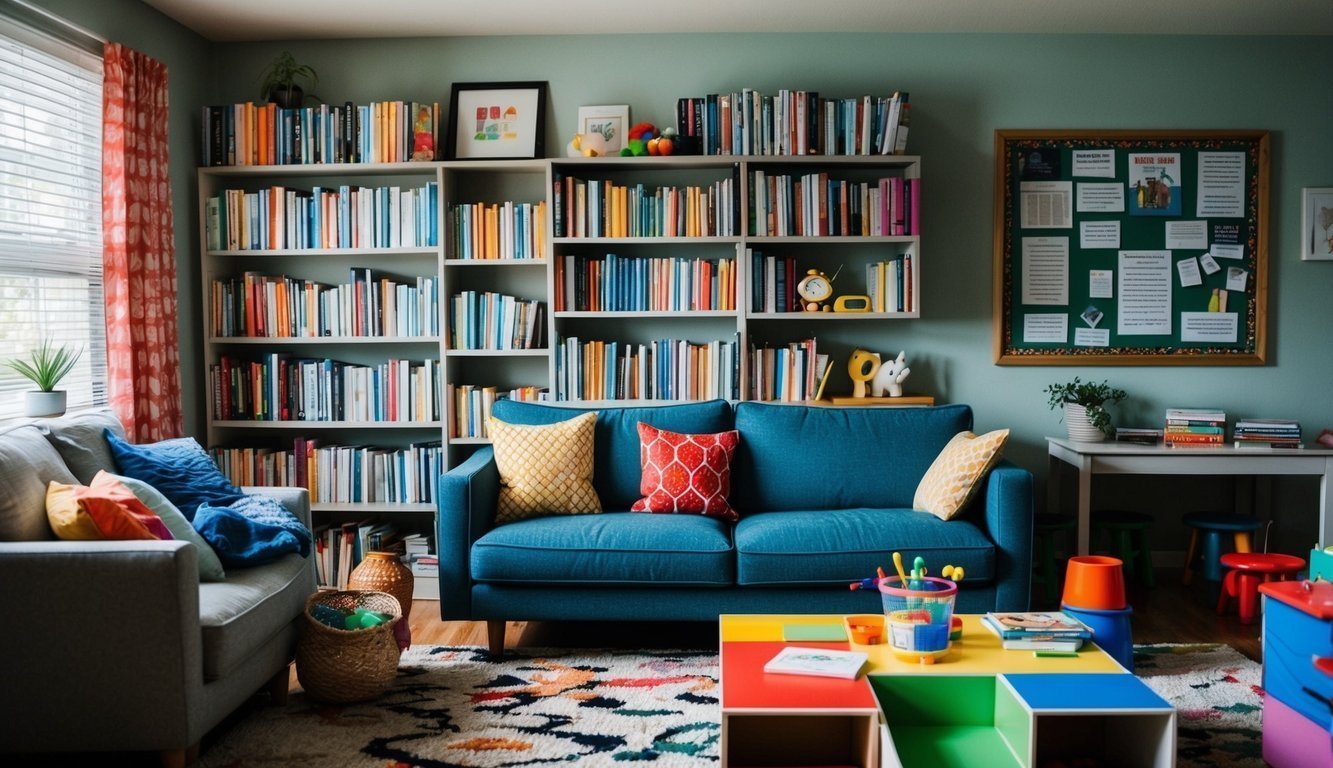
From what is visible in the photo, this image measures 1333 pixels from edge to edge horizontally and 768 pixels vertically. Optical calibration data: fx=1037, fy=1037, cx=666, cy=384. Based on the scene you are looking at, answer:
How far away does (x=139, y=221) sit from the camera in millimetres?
3932

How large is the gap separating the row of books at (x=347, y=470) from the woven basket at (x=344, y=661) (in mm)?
1386

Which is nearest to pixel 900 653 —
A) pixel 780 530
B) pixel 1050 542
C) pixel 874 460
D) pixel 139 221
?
pixel 780 530

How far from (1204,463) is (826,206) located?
1804 mm

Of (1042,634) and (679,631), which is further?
(679,631)

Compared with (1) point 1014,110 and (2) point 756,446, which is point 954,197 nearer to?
(1) point 1014,110

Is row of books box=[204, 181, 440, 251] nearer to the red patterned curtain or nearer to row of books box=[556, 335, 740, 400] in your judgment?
the red patterned curtain

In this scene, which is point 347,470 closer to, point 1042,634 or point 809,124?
point 809,124

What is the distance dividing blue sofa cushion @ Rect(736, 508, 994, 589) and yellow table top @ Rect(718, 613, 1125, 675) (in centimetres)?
58

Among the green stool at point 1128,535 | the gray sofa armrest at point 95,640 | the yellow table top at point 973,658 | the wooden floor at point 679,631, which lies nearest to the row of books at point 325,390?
the wooden floor at point 679,631

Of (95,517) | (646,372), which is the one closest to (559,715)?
(95,517)

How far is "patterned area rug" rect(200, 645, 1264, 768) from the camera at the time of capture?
2654 millimetres

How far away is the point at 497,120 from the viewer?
454 centimetres

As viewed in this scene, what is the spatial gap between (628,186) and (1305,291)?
303 cm

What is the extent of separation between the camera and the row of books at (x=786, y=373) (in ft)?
14.4
